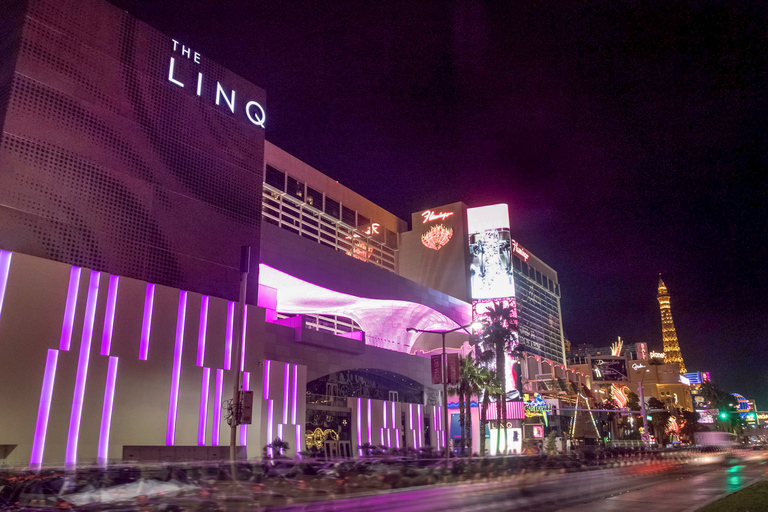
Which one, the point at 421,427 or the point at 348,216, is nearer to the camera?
the point at 421,427

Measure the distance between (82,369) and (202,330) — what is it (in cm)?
733

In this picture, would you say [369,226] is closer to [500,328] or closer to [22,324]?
[500,328]

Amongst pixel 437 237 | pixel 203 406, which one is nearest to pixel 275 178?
pixel 437 237

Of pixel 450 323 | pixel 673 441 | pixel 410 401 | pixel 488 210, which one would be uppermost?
pixel 488 210

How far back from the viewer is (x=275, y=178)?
74.9 m

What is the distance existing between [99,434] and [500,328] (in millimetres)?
39614

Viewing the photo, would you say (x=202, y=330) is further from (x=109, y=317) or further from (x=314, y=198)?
(x=314, y=198)

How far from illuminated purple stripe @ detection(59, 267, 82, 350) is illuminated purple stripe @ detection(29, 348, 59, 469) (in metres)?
0.69

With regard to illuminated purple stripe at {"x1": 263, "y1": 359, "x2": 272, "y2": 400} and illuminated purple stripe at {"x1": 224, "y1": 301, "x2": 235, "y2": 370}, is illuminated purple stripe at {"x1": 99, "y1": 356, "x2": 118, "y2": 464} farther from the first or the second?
illuminated purple stripe at {"x1": 263, "y1": 359, "x2": 272, "y2": 400}

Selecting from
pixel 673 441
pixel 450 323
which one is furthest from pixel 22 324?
pixel 673 441

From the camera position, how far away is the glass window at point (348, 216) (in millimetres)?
89338

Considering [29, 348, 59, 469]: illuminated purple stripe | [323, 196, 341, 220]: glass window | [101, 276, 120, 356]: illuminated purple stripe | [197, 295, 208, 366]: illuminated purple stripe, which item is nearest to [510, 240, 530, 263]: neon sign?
[323, 196, 341, 220]: glass window

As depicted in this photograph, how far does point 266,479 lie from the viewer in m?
16.2

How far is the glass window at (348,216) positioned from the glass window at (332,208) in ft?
3.99
